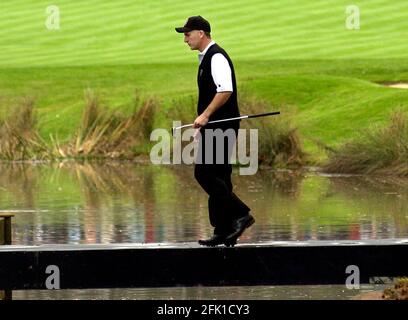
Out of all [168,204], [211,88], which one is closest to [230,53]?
[168,204]

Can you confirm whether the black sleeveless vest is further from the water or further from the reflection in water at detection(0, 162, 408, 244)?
the reflection in water at detection(0, 162, 408, 244)

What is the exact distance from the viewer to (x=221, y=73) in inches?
561

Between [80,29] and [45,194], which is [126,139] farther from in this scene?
[80,29]

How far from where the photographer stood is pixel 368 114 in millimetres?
35625

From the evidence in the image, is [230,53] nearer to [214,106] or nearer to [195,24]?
[195,24]

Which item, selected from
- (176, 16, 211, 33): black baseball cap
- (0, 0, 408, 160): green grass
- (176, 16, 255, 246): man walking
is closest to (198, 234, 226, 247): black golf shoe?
(176, 16, 255, 246): man walking

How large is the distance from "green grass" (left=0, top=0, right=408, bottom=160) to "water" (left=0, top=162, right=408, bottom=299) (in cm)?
349

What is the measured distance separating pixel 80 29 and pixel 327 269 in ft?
140

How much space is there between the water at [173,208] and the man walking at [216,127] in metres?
1.40

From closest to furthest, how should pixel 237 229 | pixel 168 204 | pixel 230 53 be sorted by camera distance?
pixel 237 229 → pixel 168 204 → pixel 230 53

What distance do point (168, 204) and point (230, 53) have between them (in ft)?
81.0

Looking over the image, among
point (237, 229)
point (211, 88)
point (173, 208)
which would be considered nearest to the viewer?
point (211, 88)

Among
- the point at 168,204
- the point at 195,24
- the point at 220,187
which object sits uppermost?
the point at 168,204

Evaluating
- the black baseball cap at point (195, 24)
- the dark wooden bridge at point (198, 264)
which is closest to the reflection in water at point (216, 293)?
the dark wooden bridge at point (198, 264)
